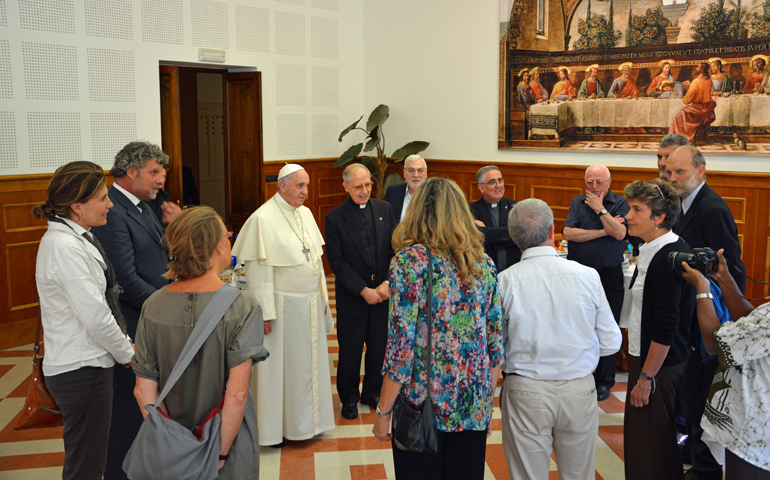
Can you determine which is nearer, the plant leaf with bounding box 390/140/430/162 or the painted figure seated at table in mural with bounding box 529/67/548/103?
the painted figure seated at table in mural with bounding box 529/67/548/103

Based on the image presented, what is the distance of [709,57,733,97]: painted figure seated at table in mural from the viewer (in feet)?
21.1

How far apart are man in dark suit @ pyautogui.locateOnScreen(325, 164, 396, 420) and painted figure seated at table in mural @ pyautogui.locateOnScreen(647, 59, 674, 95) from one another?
13.6 ft

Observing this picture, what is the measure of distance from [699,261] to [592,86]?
17.7ft

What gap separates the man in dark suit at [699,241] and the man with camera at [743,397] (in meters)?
0.66

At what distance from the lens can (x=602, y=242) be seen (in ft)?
15.6

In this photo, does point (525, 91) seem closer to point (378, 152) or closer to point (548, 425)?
point (378, 152)

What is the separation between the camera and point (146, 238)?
3201 millimetres

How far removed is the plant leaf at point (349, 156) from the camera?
29.3ft

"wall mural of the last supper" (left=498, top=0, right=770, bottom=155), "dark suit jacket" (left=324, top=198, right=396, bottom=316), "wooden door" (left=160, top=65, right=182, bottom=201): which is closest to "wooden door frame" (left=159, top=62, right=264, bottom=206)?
"wooden door" (left=160, top=65, right=182, bottom=201)

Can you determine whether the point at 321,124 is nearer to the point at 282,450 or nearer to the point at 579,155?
the point at 579,155

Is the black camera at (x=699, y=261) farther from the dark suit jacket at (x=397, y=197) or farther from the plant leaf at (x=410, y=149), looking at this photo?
the plant leaf at (x=410, y=149)

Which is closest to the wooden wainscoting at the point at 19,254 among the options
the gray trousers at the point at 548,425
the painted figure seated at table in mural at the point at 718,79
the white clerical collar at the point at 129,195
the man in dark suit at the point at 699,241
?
the white clerical collar at the point at 129,195

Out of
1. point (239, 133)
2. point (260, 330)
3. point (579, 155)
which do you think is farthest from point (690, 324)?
point (239, 133)

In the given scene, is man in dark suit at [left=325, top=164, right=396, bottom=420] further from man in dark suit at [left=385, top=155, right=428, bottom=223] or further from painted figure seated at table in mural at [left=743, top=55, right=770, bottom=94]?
painted figure seated at table in mural at [left=743, top=55, right=770, bottom=94]
